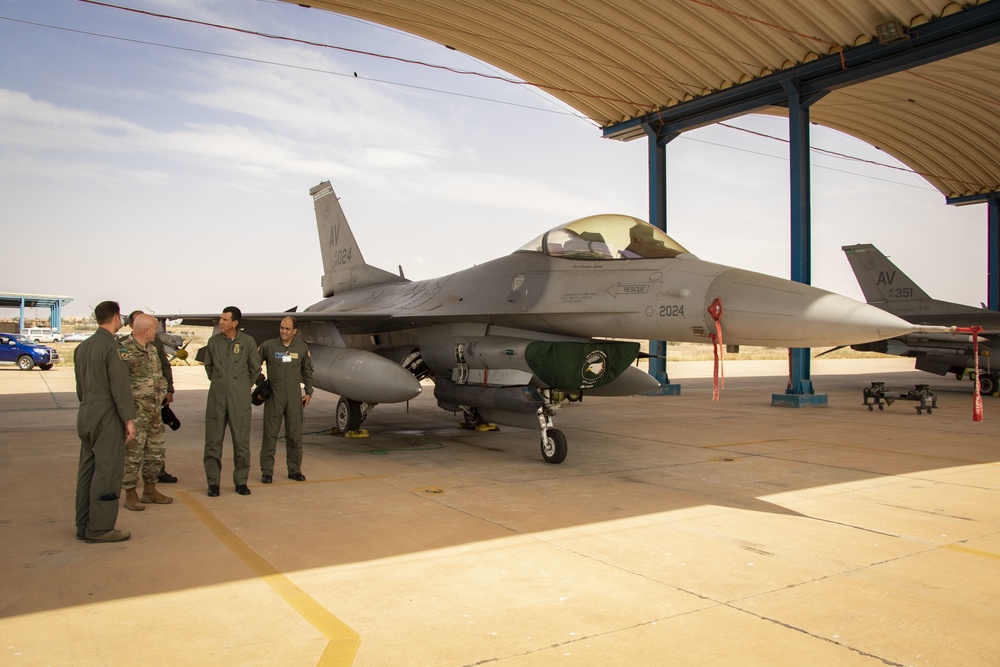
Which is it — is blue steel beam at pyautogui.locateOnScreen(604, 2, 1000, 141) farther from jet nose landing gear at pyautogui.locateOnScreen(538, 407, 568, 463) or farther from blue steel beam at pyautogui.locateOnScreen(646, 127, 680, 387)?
jet nose landing gear at pyautogui.locateOnScreen(538, 407, 568, 463)

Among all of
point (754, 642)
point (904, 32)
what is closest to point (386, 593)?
point (754, 642)

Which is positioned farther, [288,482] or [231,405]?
[288,482]

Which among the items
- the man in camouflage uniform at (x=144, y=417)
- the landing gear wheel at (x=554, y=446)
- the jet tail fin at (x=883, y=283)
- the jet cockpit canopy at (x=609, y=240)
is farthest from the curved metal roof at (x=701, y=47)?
the man in camouflage uniform at (x=144, y=417)

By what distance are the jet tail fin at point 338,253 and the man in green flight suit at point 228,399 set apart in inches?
256

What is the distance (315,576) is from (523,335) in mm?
4829

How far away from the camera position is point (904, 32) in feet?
Result: 41.1

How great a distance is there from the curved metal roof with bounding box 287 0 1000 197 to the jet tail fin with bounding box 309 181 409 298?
3.55m

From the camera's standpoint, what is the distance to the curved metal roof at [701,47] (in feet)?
41.2

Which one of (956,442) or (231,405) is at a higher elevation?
(231,405)

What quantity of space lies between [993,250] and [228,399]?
1012 inches

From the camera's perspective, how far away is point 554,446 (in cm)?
783

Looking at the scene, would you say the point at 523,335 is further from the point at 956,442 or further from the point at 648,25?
the point at 648,25

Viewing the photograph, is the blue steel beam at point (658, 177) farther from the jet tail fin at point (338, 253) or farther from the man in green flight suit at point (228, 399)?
the man in green flight suit at point (228, 399)

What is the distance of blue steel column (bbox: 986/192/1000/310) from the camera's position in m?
23.5
